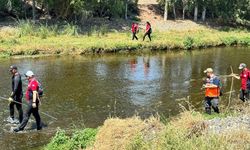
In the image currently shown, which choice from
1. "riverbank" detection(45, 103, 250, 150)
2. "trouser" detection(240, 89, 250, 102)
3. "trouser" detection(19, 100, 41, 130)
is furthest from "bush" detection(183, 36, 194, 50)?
Result: "trouser" detection(19, 100, 41, 130)

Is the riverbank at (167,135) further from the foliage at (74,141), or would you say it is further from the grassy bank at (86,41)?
the grassy bank at (86,41)

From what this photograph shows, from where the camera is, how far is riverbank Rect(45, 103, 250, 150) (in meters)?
11.7

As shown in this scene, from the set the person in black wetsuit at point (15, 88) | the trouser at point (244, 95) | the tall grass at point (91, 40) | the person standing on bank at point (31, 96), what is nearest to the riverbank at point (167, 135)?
the person standing on bank at point (31, 96)

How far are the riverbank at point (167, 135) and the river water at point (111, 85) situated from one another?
7.57 feet

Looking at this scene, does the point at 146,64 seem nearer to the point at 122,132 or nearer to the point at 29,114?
the point at 29,114

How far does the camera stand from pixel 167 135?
12.2m

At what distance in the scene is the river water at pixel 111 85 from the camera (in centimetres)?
1936

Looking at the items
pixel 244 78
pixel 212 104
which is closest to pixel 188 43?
pixel 244 78

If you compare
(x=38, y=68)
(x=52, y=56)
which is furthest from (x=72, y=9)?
(x=38, y=68)

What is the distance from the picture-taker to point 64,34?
42.2 m

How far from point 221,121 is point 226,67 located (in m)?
17.3

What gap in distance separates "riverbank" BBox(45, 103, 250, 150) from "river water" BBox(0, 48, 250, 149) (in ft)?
7.57

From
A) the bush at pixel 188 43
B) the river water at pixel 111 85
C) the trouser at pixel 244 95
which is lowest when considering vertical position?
the river water at pixel 111 85

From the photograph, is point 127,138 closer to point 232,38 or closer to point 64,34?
point 64,34
